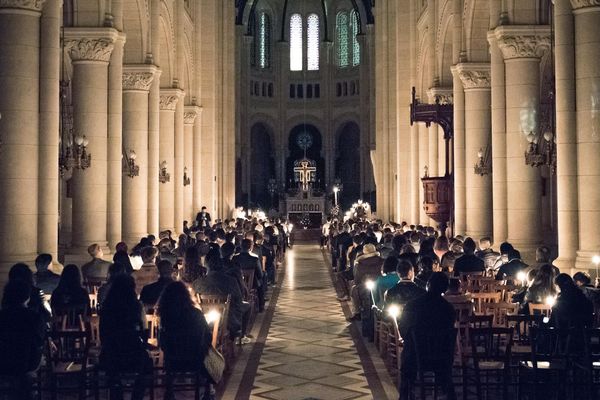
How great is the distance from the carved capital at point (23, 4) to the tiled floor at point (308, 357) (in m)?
7.35

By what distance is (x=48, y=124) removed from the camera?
53.2 feet

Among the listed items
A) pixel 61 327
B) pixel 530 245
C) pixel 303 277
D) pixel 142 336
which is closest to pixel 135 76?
pixel 303 277

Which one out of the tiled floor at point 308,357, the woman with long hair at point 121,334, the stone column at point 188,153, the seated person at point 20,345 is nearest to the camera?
the seated person at point 20,345

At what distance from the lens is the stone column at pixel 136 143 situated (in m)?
25.1

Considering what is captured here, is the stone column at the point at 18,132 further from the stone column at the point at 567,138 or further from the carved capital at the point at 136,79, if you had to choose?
the stone column at the point at 567,138

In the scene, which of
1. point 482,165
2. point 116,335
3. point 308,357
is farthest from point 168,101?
point 116,335

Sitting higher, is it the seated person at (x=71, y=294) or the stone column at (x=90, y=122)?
the stone column at (x=90, y=122)

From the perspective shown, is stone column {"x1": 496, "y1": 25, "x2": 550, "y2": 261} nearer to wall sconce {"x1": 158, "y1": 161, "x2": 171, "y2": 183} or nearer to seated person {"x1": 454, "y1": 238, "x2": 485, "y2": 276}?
seated person {"x1": 454, "y1": 238, "x2": 485, "y2": 276}

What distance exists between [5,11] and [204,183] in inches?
1083

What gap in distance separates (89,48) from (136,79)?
480 cm

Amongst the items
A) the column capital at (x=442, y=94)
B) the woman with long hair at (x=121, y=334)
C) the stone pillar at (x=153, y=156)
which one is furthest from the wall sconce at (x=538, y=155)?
the woman with long hair at (x=121, y=334)

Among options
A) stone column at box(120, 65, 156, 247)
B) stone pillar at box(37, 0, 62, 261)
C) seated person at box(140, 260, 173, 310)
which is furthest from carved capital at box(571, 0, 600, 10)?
stone column at box(120, 65, 156, 247)

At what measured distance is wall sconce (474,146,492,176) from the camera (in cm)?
2522

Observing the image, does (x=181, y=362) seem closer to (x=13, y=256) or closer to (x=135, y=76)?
(x=13, y=256)
